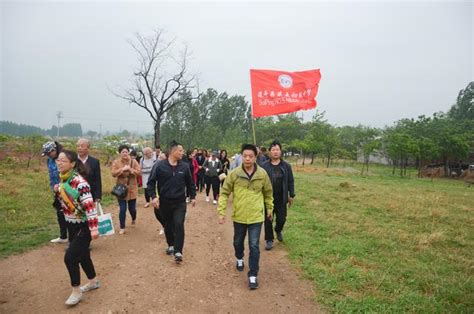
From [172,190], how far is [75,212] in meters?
1.53

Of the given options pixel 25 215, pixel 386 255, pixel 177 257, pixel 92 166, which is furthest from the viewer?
pixel 25 215

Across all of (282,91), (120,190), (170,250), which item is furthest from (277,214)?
(282,91)

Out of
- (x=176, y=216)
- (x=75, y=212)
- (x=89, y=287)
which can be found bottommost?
(x=89, y=287)

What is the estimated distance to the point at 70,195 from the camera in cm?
333

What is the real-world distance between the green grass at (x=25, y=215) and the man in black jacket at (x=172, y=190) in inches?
103

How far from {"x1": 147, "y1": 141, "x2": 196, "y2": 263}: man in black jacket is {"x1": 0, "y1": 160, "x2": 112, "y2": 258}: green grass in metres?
2.60

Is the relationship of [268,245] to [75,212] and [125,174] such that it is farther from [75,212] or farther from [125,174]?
[75,212]

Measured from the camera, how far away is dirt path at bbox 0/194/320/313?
351 centimetres

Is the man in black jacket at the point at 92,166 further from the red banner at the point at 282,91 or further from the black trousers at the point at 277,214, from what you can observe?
the red banner at the point at 282,91

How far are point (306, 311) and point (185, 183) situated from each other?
2589 millimetres

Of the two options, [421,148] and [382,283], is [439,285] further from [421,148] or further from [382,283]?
[421,148]

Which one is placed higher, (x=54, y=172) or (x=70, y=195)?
(x=54, y=172)

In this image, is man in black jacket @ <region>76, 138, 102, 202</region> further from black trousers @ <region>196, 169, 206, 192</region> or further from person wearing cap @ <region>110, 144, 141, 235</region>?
black trousers @ <region>196, 169, 206, 192</region>

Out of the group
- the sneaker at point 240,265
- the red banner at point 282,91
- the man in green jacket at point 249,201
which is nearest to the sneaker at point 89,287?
the man in green jacket at point 249,201
